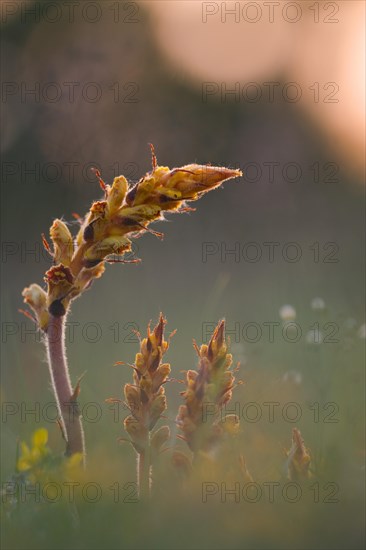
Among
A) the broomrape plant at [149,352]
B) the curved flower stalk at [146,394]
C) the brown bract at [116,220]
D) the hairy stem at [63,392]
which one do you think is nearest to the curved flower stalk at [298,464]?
the broomrape plant at [149,352]

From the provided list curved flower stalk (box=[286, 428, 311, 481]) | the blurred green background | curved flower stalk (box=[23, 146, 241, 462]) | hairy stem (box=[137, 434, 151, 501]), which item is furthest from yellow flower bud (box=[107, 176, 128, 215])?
curved flower stalk (box=[286, 428, 311, 481])

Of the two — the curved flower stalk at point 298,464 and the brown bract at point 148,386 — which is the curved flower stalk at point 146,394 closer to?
the brown bract at point 148,386

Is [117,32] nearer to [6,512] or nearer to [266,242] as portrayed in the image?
[266,242]

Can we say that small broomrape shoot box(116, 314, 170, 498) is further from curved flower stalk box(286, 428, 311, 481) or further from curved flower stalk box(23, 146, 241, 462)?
curved flower stalk box(286, 428, 311, 481)

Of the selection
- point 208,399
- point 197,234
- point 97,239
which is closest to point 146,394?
point 208,399

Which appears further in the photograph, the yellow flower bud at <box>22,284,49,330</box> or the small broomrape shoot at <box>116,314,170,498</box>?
the yellow flower bud at <box>22,284,49,330</box>

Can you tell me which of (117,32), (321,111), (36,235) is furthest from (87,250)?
(117,32)
